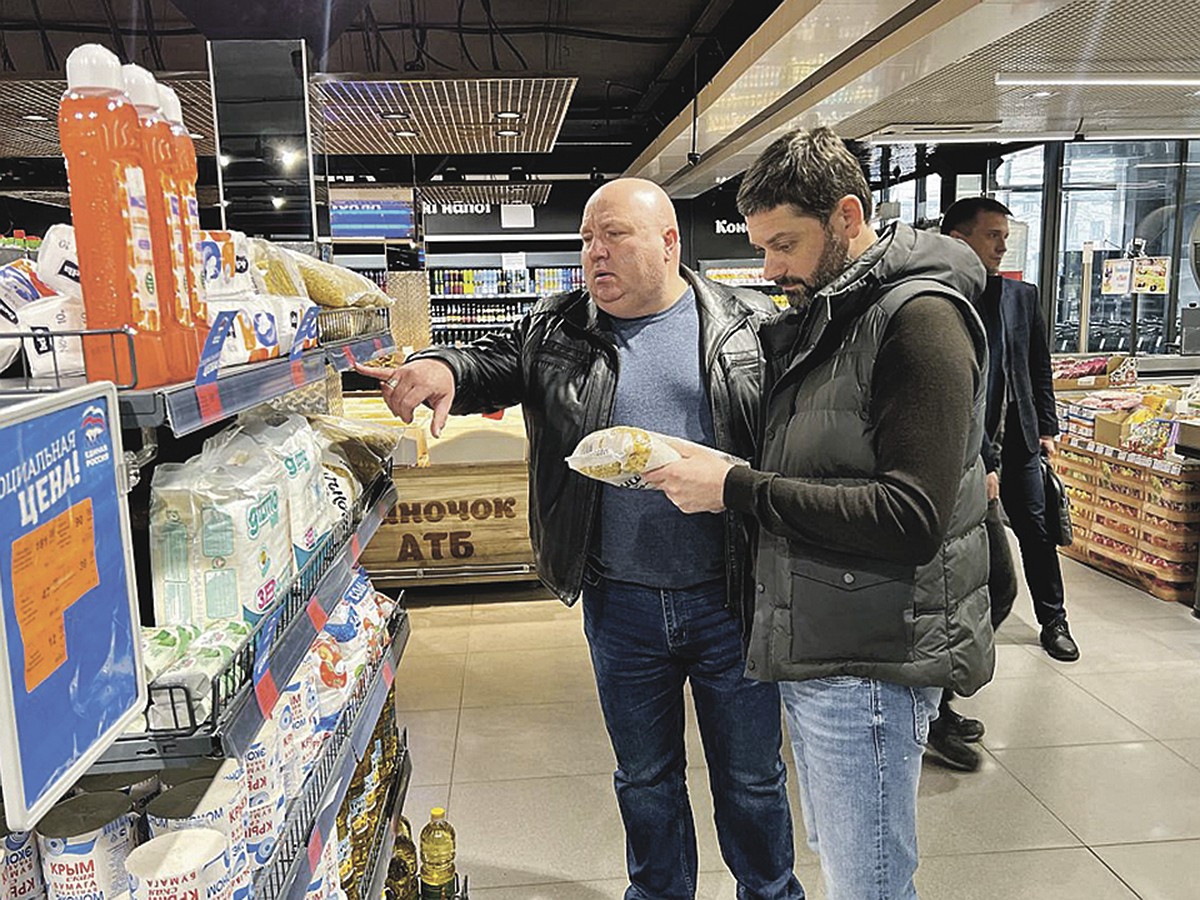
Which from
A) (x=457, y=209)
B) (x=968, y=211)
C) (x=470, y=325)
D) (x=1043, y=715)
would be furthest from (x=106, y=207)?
(x=457, y=209)

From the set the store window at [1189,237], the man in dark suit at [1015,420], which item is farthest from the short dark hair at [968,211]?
the store window at [1189,237]

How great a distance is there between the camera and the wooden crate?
5.33m

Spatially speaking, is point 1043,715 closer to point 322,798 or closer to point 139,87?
point 322,798

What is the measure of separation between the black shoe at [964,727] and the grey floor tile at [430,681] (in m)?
1.88

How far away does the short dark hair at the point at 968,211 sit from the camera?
3596 mm

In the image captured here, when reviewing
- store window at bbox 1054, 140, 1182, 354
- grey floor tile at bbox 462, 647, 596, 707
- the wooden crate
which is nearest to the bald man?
grey floor tile at bbox 462, 647, 596, 707

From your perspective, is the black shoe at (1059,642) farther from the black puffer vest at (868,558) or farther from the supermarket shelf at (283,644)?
the supermarket shelf at (283,644)

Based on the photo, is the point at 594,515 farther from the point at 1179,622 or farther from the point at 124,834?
the point at 1179,622

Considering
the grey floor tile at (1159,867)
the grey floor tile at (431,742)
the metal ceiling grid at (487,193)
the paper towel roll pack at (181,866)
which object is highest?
the metal ceiling grid at (487,193)

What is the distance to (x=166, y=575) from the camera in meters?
1.36

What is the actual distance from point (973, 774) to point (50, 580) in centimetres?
322

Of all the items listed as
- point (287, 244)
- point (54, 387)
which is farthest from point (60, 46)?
point (54, 387)

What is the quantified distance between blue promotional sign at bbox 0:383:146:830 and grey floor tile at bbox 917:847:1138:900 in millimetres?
2419

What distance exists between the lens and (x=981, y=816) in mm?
3111
